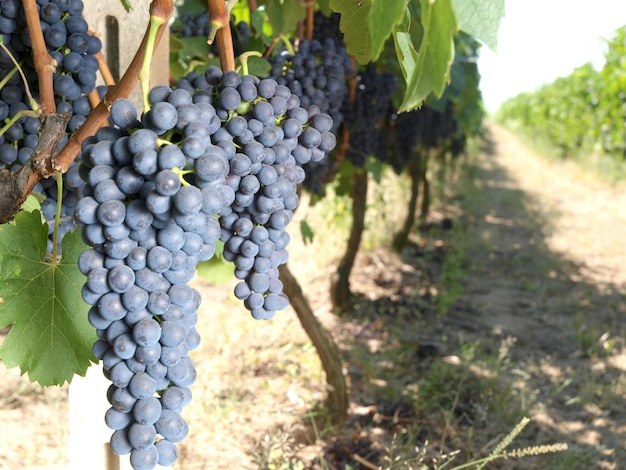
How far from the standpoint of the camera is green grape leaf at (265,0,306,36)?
197cm

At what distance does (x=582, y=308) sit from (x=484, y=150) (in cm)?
1745

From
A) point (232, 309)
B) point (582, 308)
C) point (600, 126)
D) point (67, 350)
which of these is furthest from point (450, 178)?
point (67, 350)

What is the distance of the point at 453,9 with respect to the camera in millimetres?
709

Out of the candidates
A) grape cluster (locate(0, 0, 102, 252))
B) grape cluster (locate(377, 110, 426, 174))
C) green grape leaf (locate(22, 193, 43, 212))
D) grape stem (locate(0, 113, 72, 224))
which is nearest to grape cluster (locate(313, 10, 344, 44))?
grape cluster (locate(0, 0, 102, 252))

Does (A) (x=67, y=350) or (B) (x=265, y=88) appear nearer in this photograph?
(B) (x=265, y=88)

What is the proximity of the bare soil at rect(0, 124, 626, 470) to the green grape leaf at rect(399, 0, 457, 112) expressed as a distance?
171 centimetres

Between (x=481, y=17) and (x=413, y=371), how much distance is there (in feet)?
10.2

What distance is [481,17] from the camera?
2.44ft

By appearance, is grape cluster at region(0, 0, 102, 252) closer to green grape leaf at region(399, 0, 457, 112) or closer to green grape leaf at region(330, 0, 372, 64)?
green grape leaf at region(330, 0, 372, 64)

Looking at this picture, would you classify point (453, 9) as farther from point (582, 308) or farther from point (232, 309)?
point (582, 308)

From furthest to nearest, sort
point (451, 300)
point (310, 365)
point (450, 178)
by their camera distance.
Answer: point (450, 178) < point (451, 300) < point (310, 365)

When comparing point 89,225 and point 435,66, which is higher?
point 435,66

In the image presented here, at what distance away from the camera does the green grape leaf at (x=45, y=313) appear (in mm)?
1025

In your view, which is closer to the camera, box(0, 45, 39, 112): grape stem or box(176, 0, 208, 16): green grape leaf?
box(0, 45, 39, 112): grape stem
